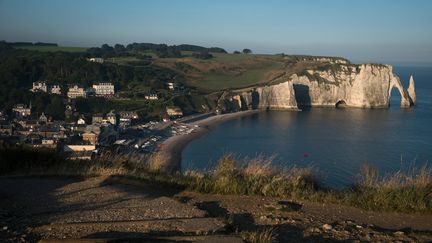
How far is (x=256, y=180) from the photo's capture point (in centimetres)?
610

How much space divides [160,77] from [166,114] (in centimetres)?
2053

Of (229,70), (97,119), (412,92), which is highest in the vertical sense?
(229,70)

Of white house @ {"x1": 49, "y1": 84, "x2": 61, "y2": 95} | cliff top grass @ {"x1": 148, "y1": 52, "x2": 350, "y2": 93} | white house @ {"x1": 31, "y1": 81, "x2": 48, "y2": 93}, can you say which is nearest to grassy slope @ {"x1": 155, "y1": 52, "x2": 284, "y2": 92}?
cliff top grass @ {"x1": 148, "y1": 52, "x2": 350, "y2": 93}

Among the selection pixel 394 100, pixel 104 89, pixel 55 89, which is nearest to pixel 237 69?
pixel 394 100

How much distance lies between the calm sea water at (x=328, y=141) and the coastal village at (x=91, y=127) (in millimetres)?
3578

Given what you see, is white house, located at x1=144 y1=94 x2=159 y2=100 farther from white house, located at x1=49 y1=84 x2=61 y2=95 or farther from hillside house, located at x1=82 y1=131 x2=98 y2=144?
hillside house, located at x1=82 y1=131 x2=98 y2=144

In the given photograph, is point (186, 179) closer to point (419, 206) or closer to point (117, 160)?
point (117, 160)

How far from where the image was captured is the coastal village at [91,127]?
24438mm

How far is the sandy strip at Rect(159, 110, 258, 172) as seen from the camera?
24.3m

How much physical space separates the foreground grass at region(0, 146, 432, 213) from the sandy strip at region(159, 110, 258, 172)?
966 centimetres

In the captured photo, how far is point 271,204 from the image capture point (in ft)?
17.2

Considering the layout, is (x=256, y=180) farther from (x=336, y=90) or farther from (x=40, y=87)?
(x=336, y=90)

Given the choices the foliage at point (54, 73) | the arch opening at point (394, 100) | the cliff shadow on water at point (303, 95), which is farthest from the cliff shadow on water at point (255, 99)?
the arch opening at point (394, 100)

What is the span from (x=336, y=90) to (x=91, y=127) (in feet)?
139
